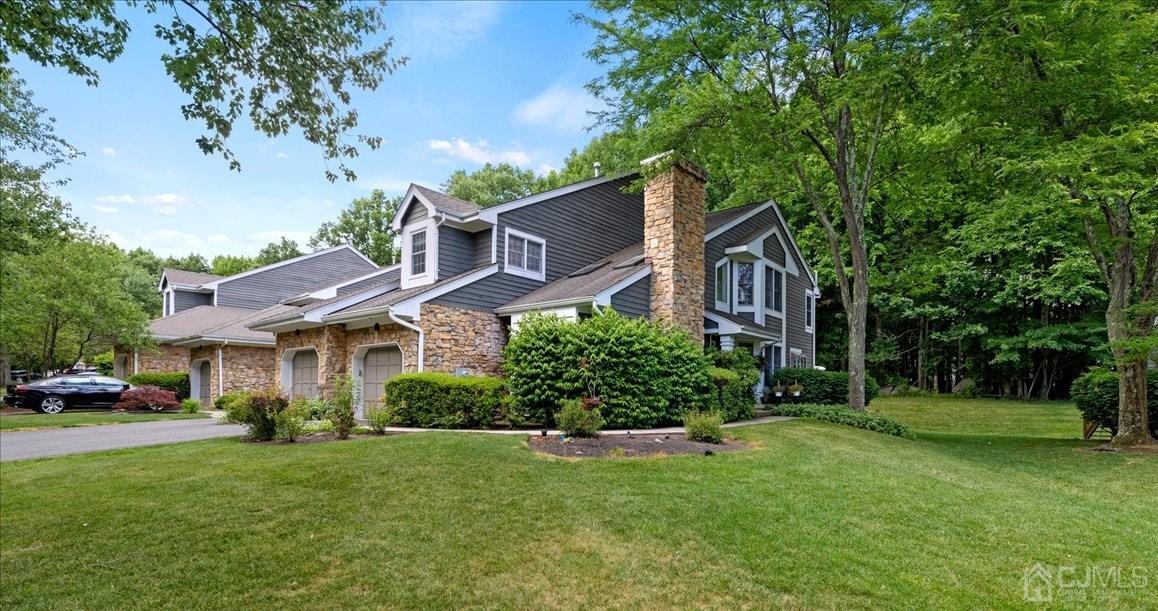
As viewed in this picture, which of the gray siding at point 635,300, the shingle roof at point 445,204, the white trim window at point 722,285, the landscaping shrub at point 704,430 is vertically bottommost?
the landscaping shrub at point 704,430

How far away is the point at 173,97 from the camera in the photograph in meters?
5.48

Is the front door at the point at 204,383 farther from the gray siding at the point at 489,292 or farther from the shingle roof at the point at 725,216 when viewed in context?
the shingle roof at the point at 725,216

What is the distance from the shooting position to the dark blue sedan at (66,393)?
18214 mm

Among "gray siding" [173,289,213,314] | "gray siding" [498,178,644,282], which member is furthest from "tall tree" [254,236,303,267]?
"gray siding" [498,178,644,282]

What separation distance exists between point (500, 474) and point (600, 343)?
15.5 feet

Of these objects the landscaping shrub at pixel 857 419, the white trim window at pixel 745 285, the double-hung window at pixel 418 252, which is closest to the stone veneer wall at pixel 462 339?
the double-hung window at pixel 418 252

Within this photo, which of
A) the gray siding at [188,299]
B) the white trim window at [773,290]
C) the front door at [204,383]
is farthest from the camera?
the gray siding at [188,299]

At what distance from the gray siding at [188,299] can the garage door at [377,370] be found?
17.3 meters

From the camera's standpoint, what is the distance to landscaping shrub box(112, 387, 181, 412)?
62.1ft

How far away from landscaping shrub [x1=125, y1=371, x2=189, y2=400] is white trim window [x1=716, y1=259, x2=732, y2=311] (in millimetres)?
19482

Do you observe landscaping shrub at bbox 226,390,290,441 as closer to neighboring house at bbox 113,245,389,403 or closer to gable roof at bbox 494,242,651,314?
gable roof at bbox 494,242,651,314

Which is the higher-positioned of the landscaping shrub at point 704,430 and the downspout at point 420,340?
the downspout at point 420,340

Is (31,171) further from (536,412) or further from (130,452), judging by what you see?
(536,412)

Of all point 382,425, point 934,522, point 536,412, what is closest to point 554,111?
point 536,412
